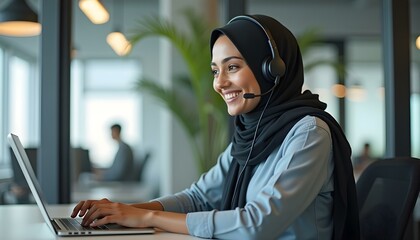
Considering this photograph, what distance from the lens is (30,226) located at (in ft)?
5.38

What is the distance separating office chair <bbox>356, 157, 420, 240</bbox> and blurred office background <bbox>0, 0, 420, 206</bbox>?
597 centimetres

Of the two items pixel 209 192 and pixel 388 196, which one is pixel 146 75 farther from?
pixel 388 196

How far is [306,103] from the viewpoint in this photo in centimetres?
162

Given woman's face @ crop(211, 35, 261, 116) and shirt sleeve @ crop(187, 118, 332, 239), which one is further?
woman's face @ crop(211, 35, 261, 116)

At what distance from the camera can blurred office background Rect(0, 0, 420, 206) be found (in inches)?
320

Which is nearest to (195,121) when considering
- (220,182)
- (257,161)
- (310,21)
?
(220,182)

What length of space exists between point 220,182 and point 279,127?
0.43 metres

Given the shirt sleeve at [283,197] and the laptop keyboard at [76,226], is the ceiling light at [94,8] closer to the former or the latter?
the laptop keyboard at [76,226]

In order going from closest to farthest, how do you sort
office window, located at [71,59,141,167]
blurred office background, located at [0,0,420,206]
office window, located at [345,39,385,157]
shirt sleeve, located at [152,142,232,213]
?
1. shirt sleeve, located at [152,142,232,213]
2. blurred office background, located at [0,0,420,206]
3. office window, located at [345,39,385,157]
4. office window, located at [71,59,141,167]

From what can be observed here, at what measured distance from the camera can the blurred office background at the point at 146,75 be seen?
26.7 feet

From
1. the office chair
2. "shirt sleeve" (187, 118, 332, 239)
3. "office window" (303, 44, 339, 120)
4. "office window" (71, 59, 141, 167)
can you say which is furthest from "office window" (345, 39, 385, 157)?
"shirt sleeve" (187, 118, 332, 239)

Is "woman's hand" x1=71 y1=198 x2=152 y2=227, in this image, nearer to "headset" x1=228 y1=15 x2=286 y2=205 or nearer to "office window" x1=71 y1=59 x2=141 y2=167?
"headset" x1=228 y1=15 x2=286 y2=205

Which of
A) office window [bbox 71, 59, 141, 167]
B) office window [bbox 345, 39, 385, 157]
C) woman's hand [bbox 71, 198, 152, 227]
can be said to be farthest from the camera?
office window [bbox 71, 59, 141, 167]

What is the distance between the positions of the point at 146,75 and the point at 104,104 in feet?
2.88
